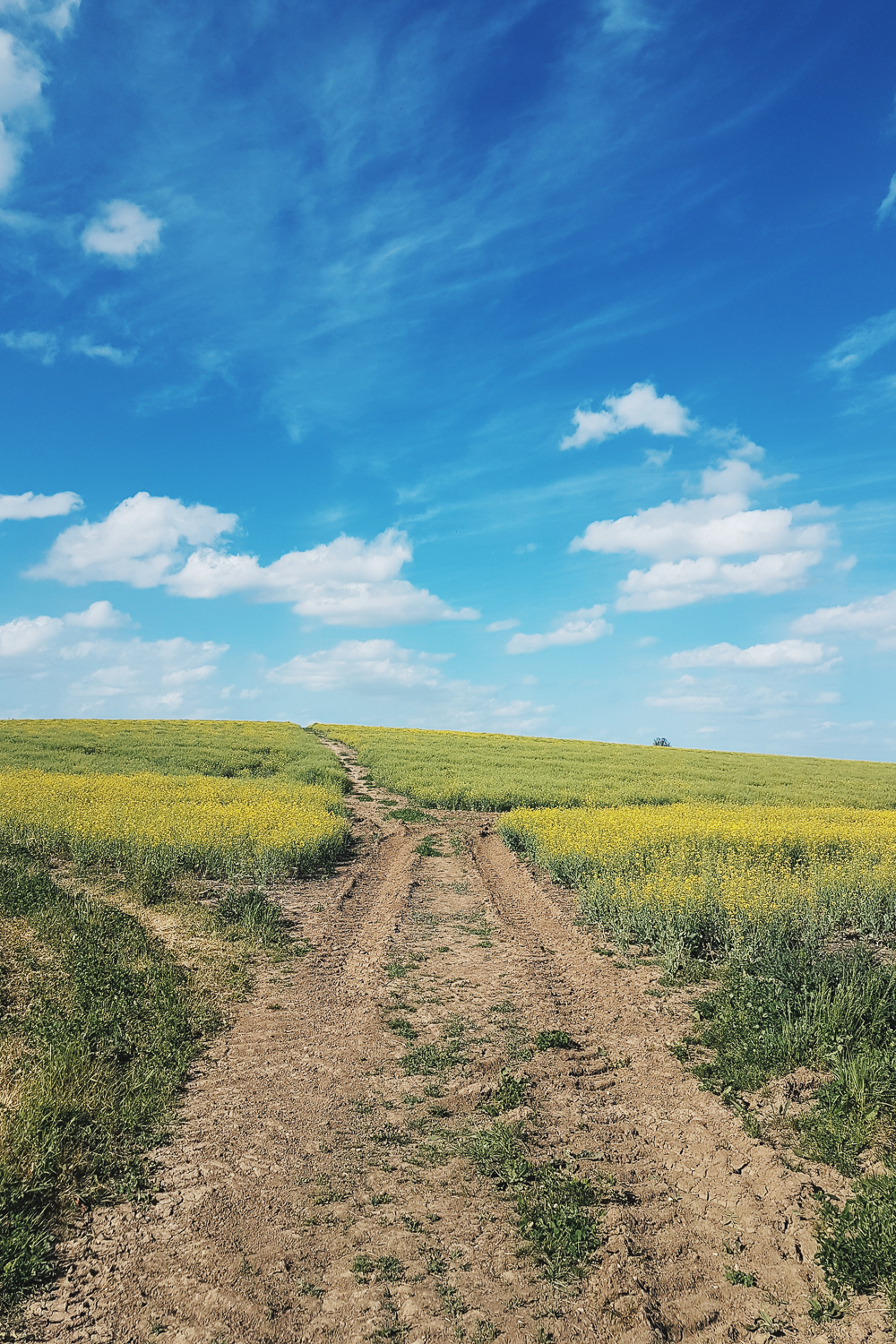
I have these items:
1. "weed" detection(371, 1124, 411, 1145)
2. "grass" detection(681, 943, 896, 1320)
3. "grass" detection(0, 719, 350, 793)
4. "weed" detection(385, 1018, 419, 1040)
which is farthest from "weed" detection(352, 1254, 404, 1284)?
"grass" detection(0, 719, 350, 793)

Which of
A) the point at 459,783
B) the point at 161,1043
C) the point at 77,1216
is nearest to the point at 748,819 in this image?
the point at 459,783

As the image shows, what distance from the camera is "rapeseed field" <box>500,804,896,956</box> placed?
40.3 ft

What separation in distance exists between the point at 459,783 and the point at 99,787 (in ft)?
45.2

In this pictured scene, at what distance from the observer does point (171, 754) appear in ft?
123

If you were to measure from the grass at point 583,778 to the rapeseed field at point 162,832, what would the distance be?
8.95 m

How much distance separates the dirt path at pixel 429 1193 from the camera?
4.46 metres

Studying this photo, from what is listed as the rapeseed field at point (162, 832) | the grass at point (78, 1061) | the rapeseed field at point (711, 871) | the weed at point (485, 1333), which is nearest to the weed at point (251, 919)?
the grass at point (78, 1061)

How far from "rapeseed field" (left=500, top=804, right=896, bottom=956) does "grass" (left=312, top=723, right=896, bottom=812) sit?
19.5 feet

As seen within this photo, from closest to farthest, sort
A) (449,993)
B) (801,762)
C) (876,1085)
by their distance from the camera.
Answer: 1. (876,1085)
2. (449,993)
3. (801,762)

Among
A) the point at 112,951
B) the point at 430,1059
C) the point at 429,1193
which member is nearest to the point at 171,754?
the point at 112,951

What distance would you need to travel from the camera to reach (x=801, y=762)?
196ft

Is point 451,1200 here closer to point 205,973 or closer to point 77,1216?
point 77,1216

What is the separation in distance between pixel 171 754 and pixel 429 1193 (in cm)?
3475

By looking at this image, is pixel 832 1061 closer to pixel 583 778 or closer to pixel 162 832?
pixel 162 832
